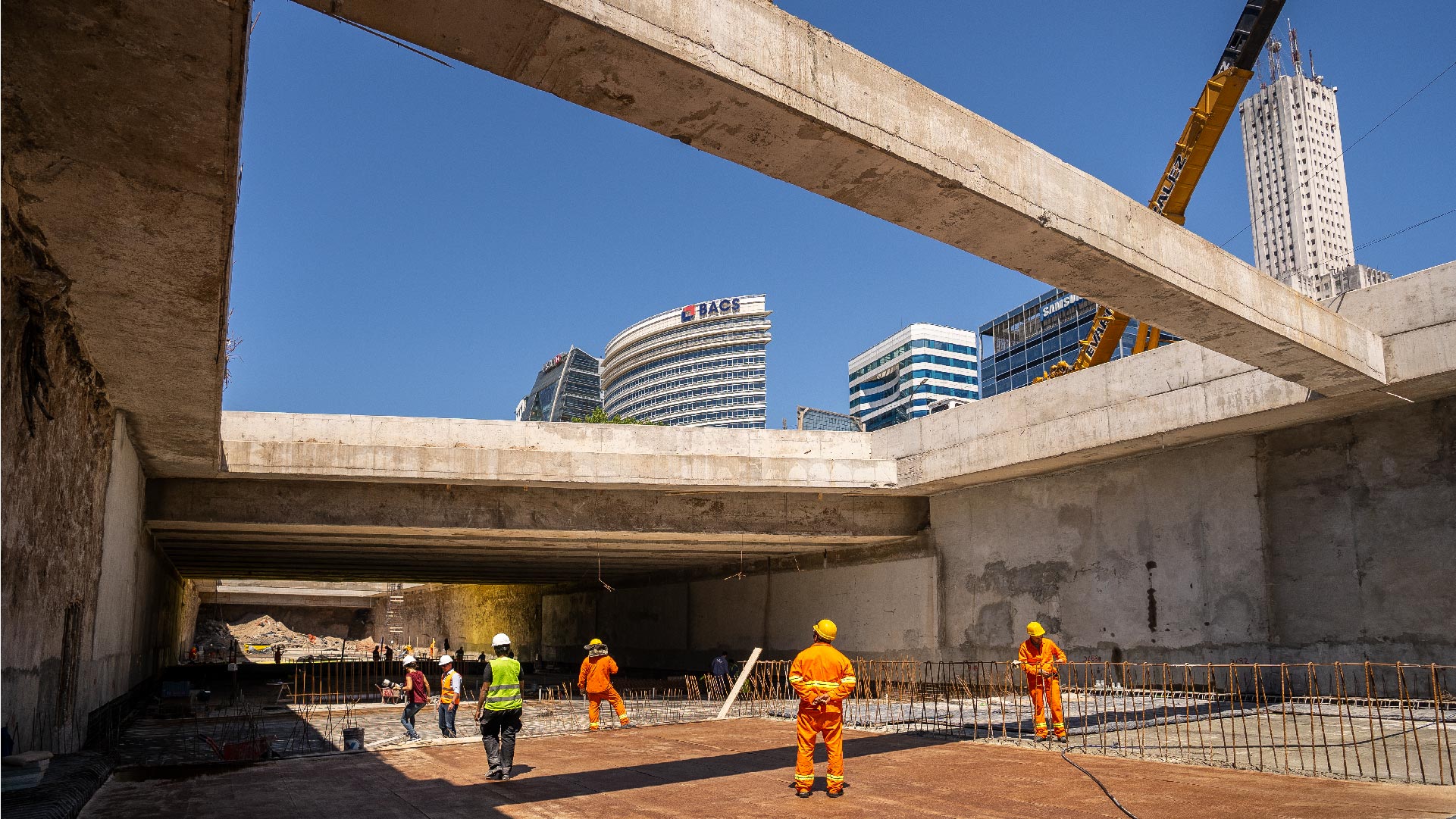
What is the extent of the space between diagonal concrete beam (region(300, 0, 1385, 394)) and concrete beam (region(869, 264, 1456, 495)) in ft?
11.3

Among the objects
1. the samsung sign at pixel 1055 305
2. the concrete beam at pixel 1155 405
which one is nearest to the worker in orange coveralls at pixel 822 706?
the concrete beam at pixel 1155 405

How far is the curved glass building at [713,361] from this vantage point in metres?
177

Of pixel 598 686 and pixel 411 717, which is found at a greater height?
pixel 598 686

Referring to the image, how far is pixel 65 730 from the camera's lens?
11.9 m

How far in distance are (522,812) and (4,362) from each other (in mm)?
5883

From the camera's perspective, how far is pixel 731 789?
31.4ft

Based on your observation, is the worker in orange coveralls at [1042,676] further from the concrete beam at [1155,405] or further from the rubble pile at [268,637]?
the rubble pile at [268,637]

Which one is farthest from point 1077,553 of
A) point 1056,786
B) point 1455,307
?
point 1056,786

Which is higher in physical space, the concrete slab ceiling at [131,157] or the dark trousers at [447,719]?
the concrete slab ceiling at [131,157]

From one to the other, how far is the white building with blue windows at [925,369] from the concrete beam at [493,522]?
16034cm

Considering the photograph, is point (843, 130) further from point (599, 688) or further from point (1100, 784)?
point (599, 688)

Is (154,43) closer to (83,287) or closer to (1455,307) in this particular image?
(83,287)

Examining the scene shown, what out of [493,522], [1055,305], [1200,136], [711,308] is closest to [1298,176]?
[1055,305]

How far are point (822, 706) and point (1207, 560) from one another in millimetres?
11600
